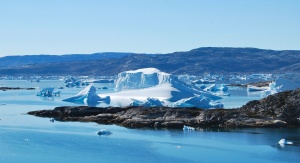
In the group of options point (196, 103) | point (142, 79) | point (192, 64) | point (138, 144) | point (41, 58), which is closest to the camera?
point (138, 144)


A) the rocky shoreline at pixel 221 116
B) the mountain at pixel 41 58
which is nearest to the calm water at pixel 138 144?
the rocky shoreline at pixel 221 116

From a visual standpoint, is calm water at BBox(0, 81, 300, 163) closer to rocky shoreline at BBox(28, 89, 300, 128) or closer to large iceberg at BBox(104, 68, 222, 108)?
rocky shoreline at BBox(28, 89, 300, 128)

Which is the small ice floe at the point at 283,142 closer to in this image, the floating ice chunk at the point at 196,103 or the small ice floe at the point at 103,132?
the small ice floe at the point at 103,132

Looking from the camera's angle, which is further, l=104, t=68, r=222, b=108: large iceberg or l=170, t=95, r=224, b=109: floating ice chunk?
l=104, t=68, r=222, b=108: large iceberg

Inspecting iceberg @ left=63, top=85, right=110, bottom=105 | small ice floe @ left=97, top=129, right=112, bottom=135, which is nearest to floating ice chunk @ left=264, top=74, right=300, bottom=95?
iceberg @ left=63, top=85, right=110, bottom=105

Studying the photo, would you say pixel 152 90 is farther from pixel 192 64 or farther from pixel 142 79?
pixel 192 64

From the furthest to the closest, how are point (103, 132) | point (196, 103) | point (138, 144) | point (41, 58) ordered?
point (41, 58), point (196, 103), point (103, 132), point (138, 144)

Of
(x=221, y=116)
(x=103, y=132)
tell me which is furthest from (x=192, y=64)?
(x=103, y=132)
